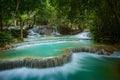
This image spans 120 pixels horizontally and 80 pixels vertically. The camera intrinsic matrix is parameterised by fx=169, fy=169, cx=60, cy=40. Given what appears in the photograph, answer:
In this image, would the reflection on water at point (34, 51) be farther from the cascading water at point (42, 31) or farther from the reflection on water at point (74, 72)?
the cascading water at point (42, 31)

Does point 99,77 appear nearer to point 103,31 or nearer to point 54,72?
point 54,72

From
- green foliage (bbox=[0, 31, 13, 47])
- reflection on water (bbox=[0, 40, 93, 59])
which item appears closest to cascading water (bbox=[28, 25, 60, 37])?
green foliage (bbox=[0, 31, 13, 47])

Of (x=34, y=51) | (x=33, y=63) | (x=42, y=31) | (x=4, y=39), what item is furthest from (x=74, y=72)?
(x=42, y=31)

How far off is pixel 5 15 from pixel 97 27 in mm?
10840

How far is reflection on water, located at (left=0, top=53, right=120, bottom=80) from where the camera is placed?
8.72m

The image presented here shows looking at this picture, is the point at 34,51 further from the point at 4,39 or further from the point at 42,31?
the point at 42,31

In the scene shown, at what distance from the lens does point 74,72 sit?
31.4ft

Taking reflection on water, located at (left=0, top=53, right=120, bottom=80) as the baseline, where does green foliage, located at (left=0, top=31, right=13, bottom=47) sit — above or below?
above

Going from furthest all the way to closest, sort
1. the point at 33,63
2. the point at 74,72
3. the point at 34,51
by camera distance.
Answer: the point at 34,51 → the point at 33,63 → the point at 74,72

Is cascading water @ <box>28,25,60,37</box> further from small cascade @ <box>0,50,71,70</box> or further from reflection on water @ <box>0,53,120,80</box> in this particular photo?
reflection on water @ <box>0,53,120,80</box>

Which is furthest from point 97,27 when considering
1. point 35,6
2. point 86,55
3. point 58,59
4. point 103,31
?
point 58,59

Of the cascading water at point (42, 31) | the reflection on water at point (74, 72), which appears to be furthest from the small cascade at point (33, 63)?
the cascading water at point (42, 31)

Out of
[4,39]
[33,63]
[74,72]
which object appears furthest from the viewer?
[4,39]

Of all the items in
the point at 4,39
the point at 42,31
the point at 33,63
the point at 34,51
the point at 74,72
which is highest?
the point at 42,31
